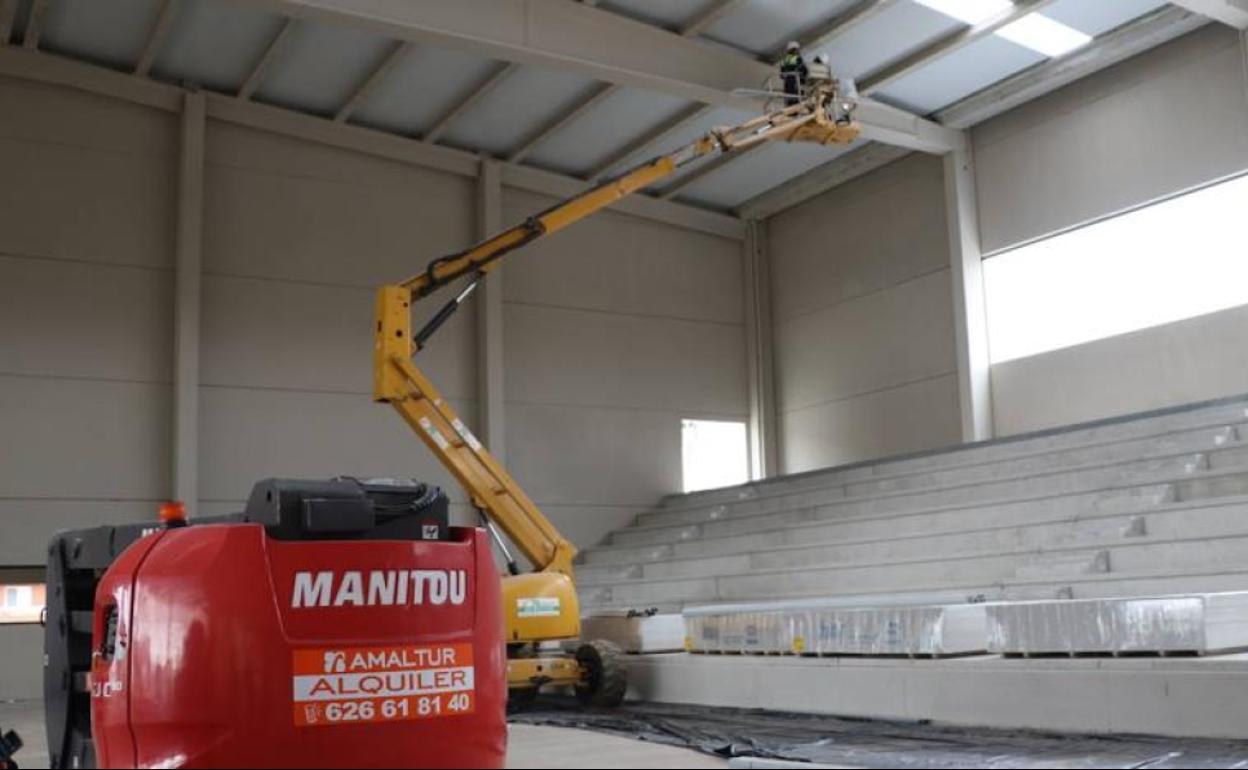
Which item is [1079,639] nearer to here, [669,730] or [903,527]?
[669,730]

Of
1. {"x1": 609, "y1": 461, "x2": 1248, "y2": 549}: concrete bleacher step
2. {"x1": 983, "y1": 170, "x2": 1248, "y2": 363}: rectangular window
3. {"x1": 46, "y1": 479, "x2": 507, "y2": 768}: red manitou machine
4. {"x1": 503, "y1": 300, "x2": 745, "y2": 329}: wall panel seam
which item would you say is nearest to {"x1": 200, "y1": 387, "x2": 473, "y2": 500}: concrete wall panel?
{"x1": 503, "y1": 300, "x2": 745, "y2": 329}: wall panel seam

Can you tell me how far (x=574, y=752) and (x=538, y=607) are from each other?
2774 millimetres

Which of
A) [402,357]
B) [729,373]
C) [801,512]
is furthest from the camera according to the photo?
[729,373]

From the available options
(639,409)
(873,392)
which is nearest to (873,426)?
(873,392)

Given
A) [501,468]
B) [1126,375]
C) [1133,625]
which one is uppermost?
[1126,375]

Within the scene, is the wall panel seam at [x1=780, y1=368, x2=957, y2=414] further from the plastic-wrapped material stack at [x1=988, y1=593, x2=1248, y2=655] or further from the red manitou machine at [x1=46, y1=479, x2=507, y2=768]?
the red manitou machine at [x1=46, y1=479, x2=507, y2=768]

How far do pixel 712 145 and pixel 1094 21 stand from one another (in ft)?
17.1

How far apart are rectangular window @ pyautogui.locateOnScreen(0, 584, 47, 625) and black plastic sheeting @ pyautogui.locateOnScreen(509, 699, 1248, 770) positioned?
7585mm

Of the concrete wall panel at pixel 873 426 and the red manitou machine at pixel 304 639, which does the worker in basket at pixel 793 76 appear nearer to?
the concrete wall panel at pixel 873 426

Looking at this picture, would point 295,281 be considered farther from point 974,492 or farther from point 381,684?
point 381,684

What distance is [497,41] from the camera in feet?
43.2

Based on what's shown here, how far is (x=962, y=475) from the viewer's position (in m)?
15.3

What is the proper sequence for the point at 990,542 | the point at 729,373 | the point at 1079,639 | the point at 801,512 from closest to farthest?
the point at 1079,639 < the point at 990,542 < the point at 801,512 < the point at 729,373

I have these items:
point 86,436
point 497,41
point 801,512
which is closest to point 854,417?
point 801,512
